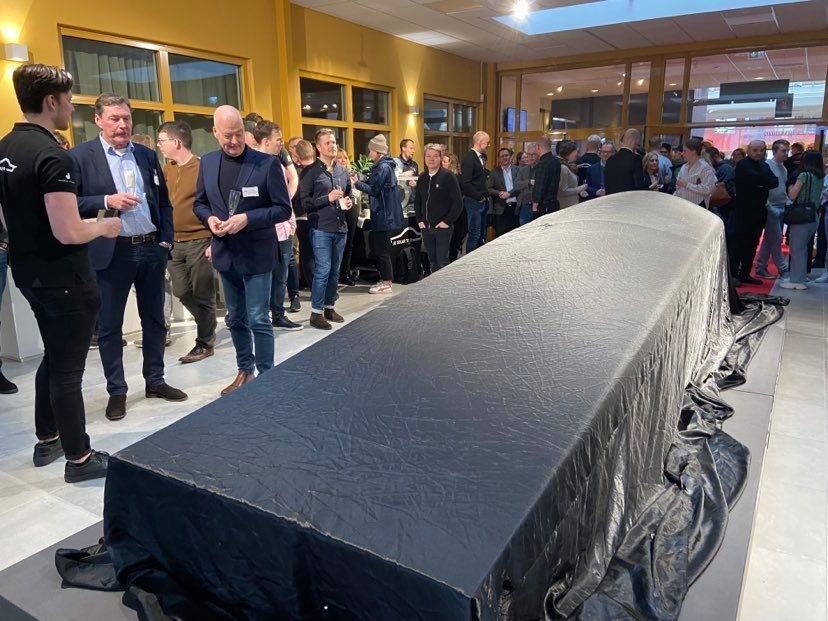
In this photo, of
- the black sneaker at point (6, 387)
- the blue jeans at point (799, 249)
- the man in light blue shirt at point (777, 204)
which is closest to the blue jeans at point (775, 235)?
the man in light blue shirt at point (777, 204)

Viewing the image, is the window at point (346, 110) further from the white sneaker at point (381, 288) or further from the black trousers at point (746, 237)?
the black trousers at point (746, 237)

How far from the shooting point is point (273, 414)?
1303 millimetres

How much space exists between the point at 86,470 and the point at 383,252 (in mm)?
4282

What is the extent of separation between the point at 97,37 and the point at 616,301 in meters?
6.03

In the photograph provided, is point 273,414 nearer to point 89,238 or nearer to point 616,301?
point 616,301

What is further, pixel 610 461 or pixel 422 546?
pixel 610 461

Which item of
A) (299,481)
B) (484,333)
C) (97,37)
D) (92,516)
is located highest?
(97,37)

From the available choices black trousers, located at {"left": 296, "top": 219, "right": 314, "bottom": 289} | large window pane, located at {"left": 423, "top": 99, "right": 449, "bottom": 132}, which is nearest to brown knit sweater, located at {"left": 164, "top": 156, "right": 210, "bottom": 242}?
black trousers, located at {"left": 296, "top": 219, "right": 314, "bottom": 289}

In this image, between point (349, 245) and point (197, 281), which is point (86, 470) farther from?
point (349, 245)

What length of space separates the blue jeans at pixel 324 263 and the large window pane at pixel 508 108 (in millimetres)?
8428

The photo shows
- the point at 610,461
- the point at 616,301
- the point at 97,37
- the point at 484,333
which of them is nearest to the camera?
the point at 610,461

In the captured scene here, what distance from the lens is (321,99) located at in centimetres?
859

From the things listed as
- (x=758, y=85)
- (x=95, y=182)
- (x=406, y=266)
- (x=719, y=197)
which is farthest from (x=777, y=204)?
(x=95, y=182)

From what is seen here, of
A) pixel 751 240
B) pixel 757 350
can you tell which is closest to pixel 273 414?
pixel 757 350
